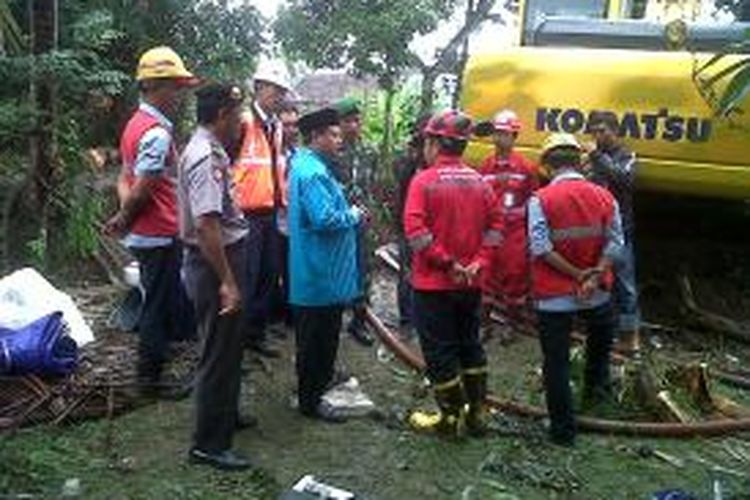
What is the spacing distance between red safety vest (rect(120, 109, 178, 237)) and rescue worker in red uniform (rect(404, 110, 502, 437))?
1257 millimetres

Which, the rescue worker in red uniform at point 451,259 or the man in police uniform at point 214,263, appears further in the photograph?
the rescue worker in red uniform at point 451,259

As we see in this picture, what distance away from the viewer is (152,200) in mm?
5371

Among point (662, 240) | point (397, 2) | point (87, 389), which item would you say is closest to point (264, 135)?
point (87, 389)

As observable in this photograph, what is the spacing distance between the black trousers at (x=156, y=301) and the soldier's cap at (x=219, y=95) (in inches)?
43.3

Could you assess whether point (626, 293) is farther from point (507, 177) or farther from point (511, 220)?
point (507, 177)

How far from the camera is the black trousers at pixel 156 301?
5461mm

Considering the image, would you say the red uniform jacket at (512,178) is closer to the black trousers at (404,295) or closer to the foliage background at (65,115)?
the black trousers at (404,295)

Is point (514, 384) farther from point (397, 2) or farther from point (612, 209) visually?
point (397, 2)

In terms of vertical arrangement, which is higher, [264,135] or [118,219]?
[264,135]

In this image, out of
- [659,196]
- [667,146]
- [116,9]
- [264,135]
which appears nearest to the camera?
[264,135]

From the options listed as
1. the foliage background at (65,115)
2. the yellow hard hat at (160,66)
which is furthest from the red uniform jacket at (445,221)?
the foliage background at (65,115)

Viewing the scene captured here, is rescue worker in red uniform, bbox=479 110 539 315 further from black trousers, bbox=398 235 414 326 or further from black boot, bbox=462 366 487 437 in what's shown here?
black boot, bbox=462 366 487 437

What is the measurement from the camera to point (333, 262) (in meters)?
5.38

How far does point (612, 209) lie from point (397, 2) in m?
10.2
